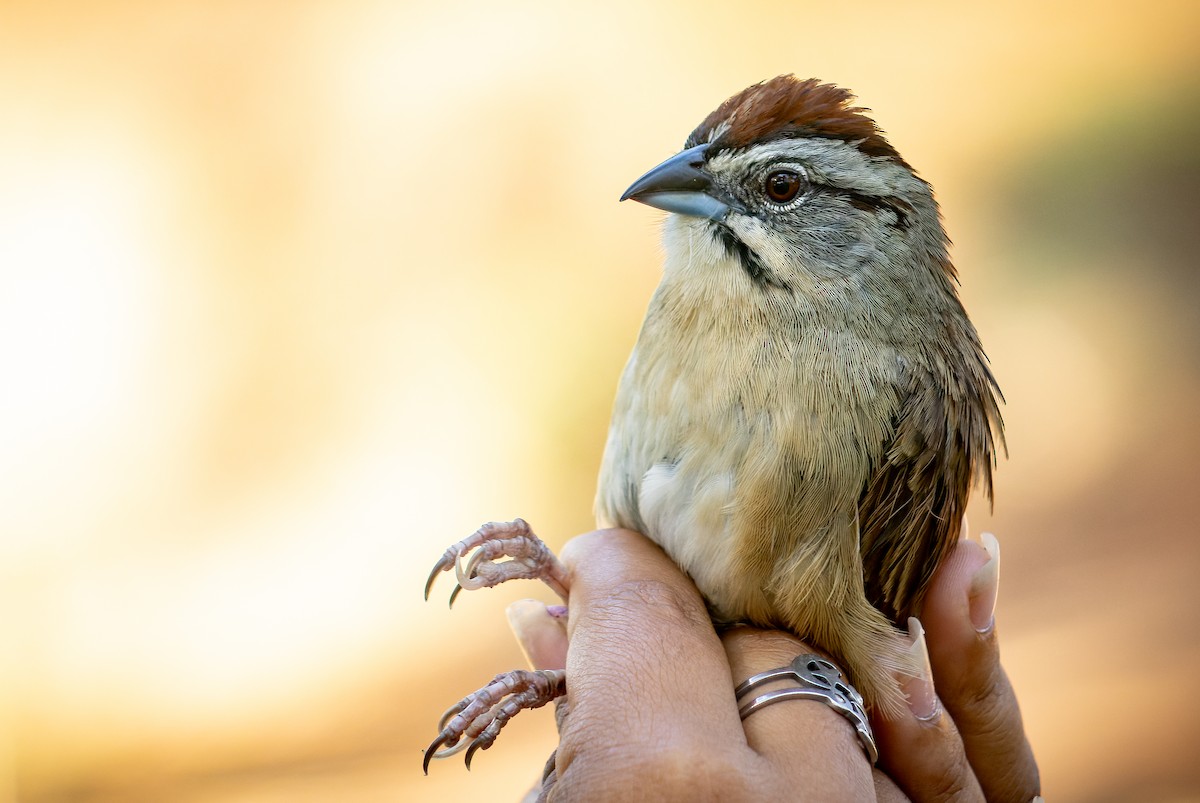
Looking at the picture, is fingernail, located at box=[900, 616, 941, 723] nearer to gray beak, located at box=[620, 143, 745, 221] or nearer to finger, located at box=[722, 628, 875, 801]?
finger, located at box=[722, 628, 875, 801]

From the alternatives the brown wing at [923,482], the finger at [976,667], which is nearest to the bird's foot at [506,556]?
the brown wing at [923,482]

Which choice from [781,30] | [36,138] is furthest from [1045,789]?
[36,138]

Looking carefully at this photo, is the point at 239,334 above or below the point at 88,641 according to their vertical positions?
above

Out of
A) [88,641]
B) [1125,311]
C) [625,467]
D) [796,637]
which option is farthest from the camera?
[1125,311]

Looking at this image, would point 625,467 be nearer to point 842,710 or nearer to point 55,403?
point 842,710

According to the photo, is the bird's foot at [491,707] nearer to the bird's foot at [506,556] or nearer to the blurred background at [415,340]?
the bird's foot at [506,556]

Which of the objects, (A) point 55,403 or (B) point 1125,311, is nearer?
(A) point 55,403

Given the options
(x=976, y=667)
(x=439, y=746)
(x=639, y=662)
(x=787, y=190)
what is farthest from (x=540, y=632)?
(x=787, y=190)

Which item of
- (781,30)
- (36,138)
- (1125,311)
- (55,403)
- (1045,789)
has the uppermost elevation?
(36,138)
